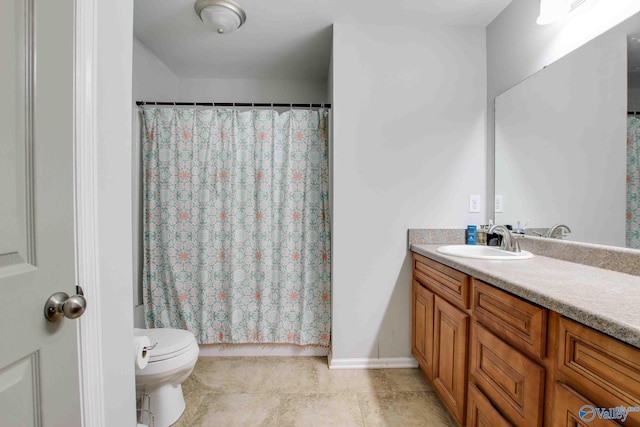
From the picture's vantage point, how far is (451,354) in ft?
4.66

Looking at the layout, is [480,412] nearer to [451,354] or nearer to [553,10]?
[451,354]

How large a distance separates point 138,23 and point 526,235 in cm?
292

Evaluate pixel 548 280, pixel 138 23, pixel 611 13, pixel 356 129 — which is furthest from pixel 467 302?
pixel 138 23

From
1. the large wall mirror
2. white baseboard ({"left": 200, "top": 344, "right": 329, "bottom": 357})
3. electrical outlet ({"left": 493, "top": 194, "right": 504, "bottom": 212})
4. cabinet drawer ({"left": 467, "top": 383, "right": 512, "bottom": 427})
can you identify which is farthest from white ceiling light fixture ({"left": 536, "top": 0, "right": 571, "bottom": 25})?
white baseboard ({"left": 200, "top": 344, "right": 329, "bottom": 357})

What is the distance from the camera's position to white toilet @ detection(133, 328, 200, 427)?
4.56 ft

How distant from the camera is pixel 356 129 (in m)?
2.00

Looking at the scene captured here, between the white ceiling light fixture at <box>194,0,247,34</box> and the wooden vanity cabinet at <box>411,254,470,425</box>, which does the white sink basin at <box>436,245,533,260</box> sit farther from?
the white ceiling light fixture at <box>194,0,247,34</box>

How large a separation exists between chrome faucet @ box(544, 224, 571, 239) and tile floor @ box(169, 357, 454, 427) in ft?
3.74

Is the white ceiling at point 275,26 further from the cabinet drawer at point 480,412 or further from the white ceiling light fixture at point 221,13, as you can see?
the cabinet drawer at point 480,412

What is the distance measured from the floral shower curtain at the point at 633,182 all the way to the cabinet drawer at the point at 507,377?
727 millimetres

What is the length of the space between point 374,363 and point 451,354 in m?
0.75

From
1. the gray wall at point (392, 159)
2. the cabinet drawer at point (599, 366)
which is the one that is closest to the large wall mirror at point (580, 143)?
the gray wall at point (392, 159)

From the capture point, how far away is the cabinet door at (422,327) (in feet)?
5.57

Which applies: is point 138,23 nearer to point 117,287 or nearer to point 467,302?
point 117,287
